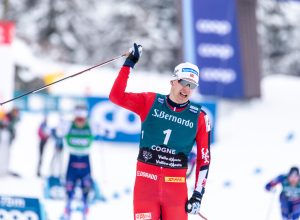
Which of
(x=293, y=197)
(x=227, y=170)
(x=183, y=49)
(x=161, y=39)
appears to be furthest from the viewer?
(x=161, y=39)

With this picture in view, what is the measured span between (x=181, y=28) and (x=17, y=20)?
1989 cm

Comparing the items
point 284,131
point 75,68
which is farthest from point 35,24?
point 284,131

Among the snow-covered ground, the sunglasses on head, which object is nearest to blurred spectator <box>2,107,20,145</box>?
the snow-covered ground

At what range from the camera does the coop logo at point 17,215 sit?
8.83 meters

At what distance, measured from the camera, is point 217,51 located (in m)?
19.5

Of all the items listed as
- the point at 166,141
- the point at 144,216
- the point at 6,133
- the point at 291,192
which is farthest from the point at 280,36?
the point at 144,216

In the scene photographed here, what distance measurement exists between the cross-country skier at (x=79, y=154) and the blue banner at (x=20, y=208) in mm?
2788

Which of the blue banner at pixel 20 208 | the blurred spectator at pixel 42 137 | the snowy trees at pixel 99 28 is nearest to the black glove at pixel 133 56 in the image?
the blue banner at pixel 20 208

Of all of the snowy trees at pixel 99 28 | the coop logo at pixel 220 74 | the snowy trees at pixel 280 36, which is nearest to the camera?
the coop logo at pixel 220 74

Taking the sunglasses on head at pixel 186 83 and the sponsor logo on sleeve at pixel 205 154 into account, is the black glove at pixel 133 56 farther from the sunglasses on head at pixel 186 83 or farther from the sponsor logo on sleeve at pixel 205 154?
the sponsor logo on sleeve at pixel 205 154

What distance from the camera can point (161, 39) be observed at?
36250 millimetres

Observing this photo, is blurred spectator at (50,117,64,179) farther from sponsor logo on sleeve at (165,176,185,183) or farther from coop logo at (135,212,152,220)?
coop logo at (135,212,152,220)

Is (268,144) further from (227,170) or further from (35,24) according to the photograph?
(35,24)

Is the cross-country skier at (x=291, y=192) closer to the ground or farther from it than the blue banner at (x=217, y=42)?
closer to the ground
